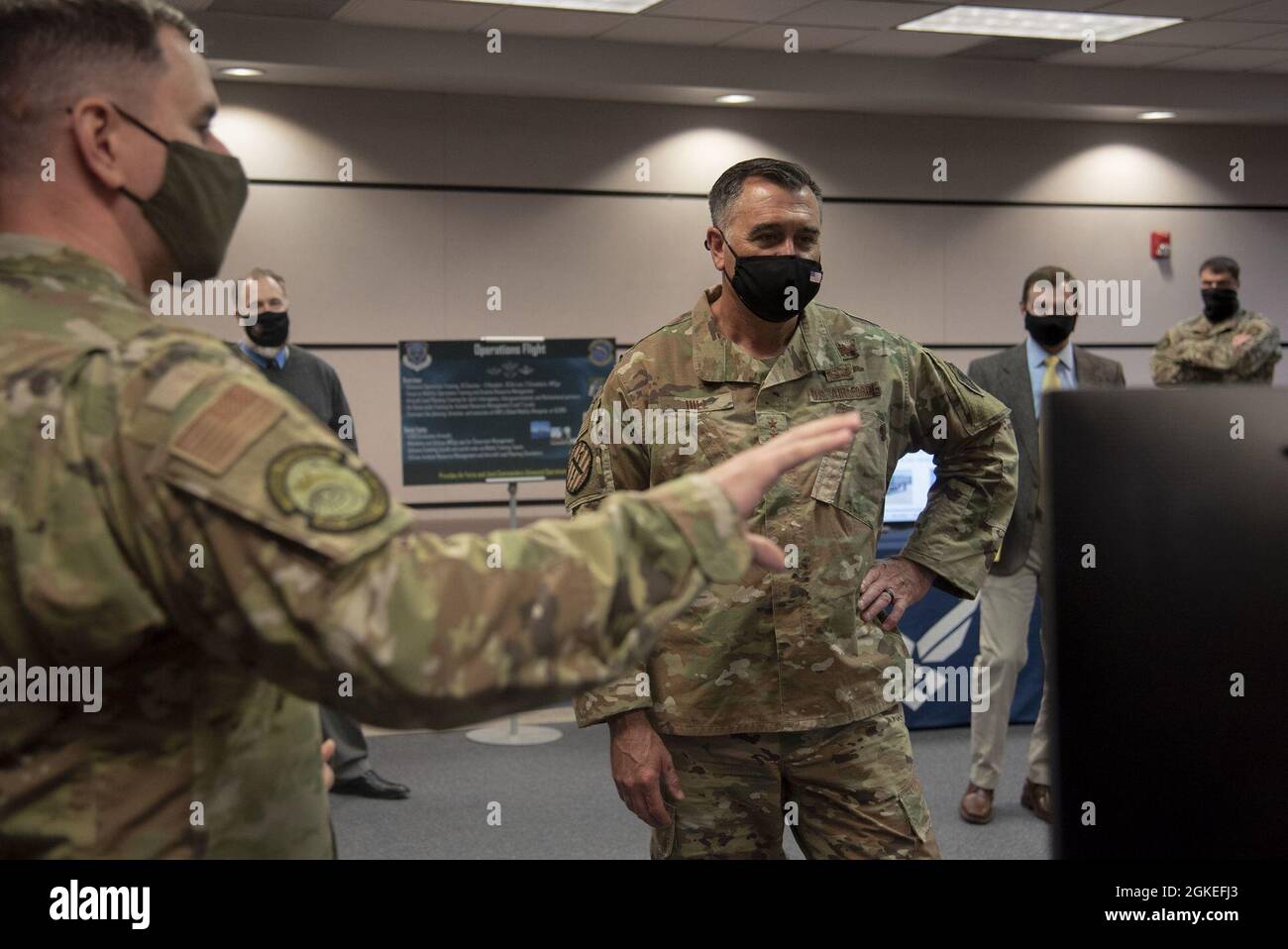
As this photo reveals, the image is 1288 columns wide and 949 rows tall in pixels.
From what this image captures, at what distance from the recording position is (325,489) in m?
0.86

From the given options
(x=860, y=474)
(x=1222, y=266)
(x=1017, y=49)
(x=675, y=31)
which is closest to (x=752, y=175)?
(x=860, y=474)

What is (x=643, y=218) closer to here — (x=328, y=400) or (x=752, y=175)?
(x=328, y=400)

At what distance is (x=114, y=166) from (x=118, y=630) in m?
0.36

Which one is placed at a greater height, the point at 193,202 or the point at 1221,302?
the point at 1221,302

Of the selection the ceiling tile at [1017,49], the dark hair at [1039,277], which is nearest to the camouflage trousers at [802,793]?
the dark hair at [1039,277]

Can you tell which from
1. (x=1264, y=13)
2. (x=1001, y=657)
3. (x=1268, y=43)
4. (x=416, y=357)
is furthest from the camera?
(x=1268, y=43)

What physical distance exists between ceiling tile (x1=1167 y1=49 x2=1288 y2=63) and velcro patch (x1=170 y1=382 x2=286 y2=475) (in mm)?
7822

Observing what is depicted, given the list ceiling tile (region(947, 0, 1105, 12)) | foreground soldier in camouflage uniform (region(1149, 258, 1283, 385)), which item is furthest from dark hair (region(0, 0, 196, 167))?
foreground soldier in camouflage uniform (region(1149, 258, 1283, 385))

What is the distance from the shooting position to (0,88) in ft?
3.38

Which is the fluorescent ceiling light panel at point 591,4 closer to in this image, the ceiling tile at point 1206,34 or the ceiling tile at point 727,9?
the ceiling tile at point 727,9

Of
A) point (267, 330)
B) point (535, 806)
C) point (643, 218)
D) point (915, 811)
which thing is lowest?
point (535, 806)

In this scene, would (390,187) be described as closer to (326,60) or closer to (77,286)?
(326,60)

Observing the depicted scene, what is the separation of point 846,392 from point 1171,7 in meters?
5.19
